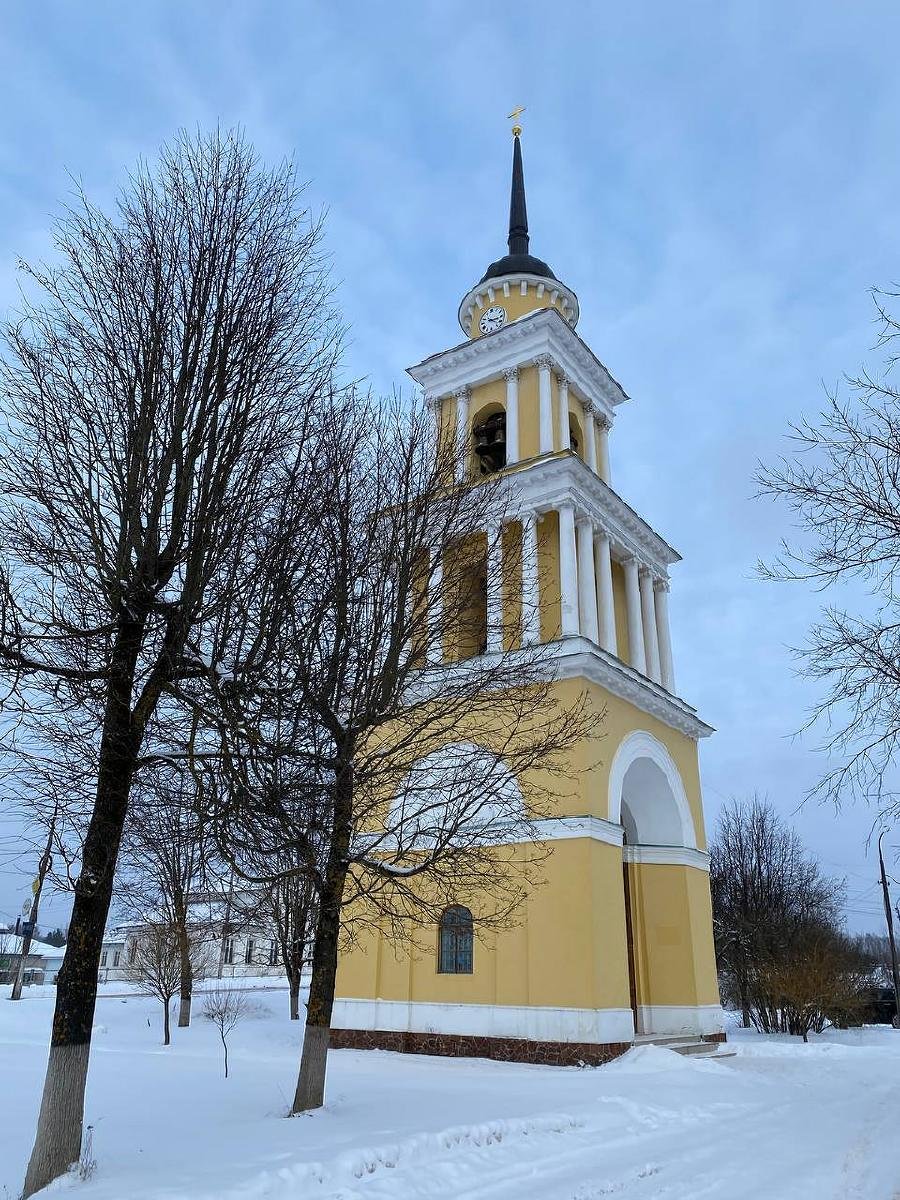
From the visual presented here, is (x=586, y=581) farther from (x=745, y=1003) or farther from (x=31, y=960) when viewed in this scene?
(x=31, y=960)

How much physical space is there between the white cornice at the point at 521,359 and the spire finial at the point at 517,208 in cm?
628

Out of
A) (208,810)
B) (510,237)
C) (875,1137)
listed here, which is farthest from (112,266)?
(510,237)

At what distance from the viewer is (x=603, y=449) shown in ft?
82.2

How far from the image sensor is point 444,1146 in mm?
7770

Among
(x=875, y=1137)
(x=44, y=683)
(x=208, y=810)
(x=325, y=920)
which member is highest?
(x=44, y=683)

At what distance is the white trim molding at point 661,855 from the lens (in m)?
20.8

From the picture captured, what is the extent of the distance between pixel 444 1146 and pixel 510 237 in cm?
2679

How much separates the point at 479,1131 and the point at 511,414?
1708 cm

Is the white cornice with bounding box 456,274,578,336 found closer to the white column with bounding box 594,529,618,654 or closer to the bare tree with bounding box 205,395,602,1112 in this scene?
the white column with bounding box 594,529,618,654

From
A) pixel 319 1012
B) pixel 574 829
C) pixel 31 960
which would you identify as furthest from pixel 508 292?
pixel 31 960

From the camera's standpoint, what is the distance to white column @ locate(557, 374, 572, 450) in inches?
859

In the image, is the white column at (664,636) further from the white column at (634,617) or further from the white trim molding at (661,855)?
the white trim molding at (661,855)

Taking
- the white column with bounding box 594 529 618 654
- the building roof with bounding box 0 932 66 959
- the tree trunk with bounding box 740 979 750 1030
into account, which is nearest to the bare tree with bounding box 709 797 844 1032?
the tree trunk with bounding box 740 979 750 1030

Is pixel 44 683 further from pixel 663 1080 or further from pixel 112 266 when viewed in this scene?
pixel 663 1080
